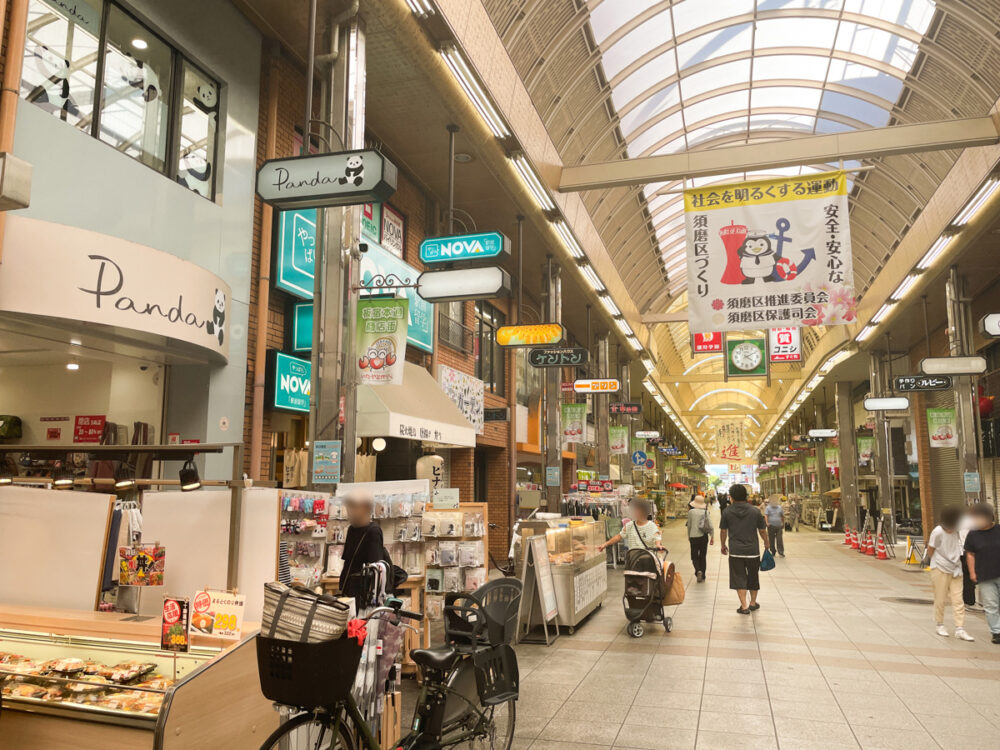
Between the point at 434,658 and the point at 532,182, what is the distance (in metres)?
8.64

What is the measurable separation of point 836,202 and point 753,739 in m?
7.00

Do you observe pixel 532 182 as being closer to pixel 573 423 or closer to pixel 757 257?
pixel 757 257

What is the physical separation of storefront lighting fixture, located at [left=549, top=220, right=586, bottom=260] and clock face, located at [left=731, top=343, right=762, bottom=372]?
621cm

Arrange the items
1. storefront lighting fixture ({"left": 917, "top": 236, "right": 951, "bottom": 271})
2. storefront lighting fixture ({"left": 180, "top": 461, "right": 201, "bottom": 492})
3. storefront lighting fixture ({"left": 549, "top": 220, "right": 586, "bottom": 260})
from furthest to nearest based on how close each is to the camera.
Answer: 1. storefront lighting fixture ({"left": 549, "top": 220, "right": 586, "bottom": 260})
2. storefront lighting fixture ({"left": 917, "top": 236, "right": 951, "bottom": 271})
3. storefront lighting fixture ({"left": 180, "top": 461, "right": 201, "bottom": 492})

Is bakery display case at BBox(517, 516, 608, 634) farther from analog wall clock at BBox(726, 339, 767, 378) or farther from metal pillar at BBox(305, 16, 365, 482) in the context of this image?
analog wall clock at BBox(726, 339, 767, 378)

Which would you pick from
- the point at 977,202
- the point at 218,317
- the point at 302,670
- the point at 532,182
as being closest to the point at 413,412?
the point at 218,317

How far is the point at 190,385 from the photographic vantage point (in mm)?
7734

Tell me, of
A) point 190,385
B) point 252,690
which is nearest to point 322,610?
point 252,690

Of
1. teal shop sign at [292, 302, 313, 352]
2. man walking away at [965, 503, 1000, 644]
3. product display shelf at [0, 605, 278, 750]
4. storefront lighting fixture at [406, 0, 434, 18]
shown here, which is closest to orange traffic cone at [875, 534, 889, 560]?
man walking away at [965, 503, 1000, 644]

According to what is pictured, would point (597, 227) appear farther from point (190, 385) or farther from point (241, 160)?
point (190, 385)

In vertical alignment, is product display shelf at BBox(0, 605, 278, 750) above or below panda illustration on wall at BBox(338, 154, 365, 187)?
below

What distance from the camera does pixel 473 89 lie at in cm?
855

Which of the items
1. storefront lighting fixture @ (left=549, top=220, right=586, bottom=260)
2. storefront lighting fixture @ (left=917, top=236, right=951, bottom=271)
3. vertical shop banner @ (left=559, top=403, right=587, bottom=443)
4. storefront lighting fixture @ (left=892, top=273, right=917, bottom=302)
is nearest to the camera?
storefront lighting fixture @ (left=917, top=236, right=951, bottom=271)

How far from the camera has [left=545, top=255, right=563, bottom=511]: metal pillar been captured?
16.6m
